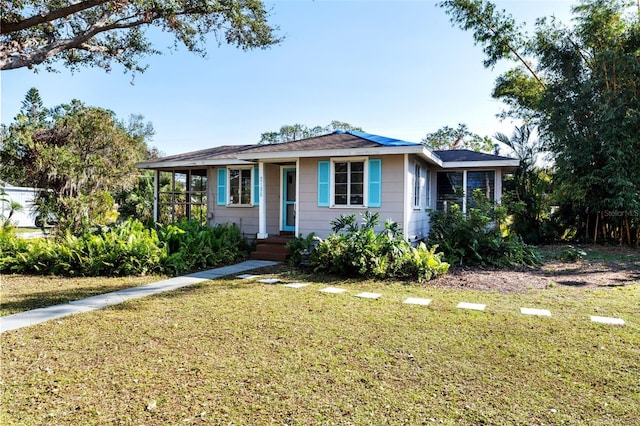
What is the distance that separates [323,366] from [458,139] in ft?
96.9

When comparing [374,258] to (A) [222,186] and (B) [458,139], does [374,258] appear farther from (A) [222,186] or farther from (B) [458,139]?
(B) [458,139]

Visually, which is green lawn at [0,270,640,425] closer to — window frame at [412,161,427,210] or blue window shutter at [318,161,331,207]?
blue window shutter at [318,161,331,207]

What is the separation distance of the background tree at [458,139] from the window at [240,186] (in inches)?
777

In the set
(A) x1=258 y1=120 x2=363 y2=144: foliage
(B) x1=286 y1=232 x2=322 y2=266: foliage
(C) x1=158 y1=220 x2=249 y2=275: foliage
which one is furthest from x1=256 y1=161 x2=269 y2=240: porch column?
(A) x1=258 y1=120 x2=363 y2=144: foliage

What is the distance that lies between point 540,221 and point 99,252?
14.2m

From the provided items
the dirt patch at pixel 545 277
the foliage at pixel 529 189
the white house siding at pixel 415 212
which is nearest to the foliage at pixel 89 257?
the dirt patch at pixel 545 277

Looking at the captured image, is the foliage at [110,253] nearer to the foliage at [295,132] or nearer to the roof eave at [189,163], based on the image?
the roof eave at [189,163]

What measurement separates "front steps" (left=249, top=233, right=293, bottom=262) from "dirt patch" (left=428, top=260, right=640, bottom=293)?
12.6 feet

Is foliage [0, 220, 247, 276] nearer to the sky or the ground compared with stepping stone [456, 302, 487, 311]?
nearer to the sky

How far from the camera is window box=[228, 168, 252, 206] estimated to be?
11.3 m

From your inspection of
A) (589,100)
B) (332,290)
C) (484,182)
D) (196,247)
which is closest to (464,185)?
(484,182)

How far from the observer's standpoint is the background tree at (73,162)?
363 inches

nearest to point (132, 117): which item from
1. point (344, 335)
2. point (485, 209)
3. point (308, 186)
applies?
point (308, 186)

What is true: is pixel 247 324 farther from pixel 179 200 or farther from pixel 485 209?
pixel 179 200
